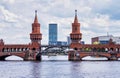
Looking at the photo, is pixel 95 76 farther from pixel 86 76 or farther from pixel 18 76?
pixel 18 76

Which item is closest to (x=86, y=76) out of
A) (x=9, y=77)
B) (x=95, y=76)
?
(x=95, y=76)

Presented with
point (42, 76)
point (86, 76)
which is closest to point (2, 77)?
point (42, 76)

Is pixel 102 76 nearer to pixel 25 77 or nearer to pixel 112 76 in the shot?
pixel 112 76

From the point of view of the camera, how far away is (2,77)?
350 feet

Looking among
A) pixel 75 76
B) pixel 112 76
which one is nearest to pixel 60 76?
pixel 75 76

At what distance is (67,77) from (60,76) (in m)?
3.26

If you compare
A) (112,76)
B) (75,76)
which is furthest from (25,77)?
(112,76)

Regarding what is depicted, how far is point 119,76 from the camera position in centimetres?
10994

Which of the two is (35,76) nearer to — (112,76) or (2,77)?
(2,77)

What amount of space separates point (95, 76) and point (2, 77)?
1914 centimetres

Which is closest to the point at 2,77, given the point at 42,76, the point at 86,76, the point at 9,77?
the point at 9,77

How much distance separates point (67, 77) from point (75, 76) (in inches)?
138

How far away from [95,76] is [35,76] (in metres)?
12.4

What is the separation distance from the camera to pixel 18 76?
110 metres
